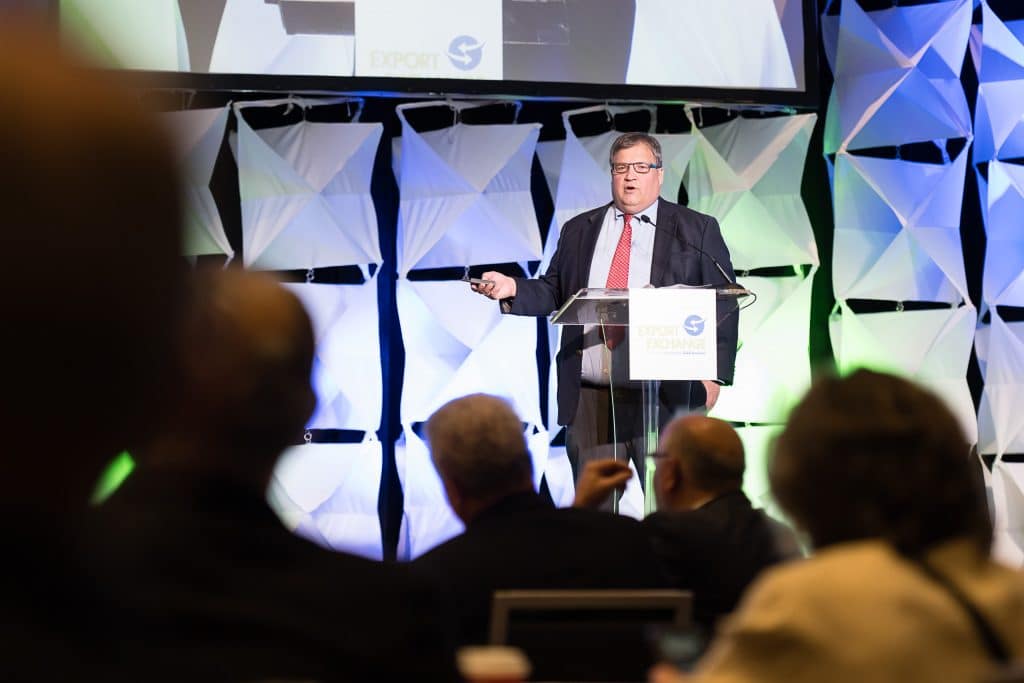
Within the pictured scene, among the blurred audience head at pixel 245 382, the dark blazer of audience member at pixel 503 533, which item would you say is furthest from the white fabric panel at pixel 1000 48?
the blurred audience head at pixel 245 382

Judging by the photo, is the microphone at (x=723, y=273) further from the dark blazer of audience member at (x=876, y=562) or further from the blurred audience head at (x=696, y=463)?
the dark blazer of audience member at (x=876, y=562)

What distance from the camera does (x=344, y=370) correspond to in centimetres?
568

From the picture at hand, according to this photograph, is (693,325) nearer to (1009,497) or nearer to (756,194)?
(756,194)

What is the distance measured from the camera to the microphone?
3.61 meters

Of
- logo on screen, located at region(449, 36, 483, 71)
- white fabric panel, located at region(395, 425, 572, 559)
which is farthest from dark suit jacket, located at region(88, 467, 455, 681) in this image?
white fabric panel, located at region(395, 425, 572, 559)

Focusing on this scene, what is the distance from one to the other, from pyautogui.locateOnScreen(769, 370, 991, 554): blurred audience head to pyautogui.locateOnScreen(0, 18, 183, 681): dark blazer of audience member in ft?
3.08

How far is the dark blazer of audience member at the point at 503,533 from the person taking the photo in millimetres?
1922

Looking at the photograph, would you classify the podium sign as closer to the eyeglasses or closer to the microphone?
the microphone

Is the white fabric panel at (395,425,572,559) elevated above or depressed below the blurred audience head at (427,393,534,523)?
below

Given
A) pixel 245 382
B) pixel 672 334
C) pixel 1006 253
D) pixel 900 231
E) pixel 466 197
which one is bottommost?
pixel 245 382

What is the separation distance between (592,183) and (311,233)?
4.91ft

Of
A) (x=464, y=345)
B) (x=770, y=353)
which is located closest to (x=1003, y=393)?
(x=770, y=353)

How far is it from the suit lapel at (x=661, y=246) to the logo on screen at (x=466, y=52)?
134cm

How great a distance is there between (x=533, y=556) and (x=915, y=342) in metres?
4.51
